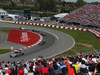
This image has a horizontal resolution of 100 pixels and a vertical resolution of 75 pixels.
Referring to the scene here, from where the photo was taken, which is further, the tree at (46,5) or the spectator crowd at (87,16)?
the tree at (46,5)

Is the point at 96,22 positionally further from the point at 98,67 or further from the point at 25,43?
the point at 98,67

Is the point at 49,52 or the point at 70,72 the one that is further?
the point at 49,52

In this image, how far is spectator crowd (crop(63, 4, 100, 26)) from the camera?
57906mm

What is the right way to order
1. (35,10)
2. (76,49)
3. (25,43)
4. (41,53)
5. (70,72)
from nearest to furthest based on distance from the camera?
(70,72) → (41,53) → (76,49) → (25,43) → (35,10)

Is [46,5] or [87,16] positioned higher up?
[46,5]

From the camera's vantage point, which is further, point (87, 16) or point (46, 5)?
point (46, 5)

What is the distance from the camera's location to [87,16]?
6319cm

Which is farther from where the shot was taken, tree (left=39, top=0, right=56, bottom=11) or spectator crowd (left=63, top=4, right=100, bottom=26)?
tree (left=39, top=0, right=56, bottom=11)

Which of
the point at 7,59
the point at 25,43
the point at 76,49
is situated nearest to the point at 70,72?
the point at 7,59

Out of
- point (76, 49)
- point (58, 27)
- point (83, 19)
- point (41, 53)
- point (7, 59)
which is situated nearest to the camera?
point (7, 59)

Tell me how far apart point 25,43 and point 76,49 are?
469 inches

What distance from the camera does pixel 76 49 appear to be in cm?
3198

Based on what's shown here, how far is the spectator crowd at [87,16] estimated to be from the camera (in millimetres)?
57906

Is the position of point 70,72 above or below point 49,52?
above
